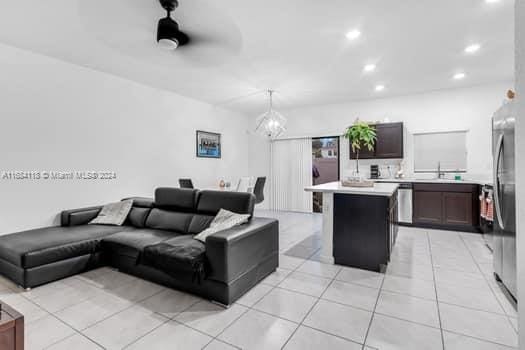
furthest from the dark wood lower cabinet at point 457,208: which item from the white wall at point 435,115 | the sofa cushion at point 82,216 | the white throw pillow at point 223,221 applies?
the sofa cushion at point 82,216

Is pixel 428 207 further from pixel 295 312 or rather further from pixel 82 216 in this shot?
pixel 82 216

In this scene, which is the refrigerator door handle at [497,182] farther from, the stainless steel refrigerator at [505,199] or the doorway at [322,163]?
the doorway at [322,163]

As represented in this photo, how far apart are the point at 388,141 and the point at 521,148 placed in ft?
15.4

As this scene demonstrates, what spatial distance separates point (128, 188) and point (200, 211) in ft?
6.59

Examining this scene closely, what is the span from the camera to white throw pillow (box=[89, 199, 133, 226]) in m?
3.72

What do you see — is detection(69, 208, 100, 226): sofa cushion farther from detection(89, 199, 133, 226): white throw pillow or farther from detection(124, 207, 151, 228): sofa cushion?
detection(124, 207, 151, 228): sofa cushion

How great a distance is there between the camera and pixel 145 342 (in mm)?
1805

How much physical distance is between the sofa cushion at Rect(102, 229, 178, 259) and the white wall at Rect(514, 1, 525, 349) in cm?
288

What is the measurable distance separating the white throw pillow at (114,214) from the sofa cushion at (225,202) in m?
1.29

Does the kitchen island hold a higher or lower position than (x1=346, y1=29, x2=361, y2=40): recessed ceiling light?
lower

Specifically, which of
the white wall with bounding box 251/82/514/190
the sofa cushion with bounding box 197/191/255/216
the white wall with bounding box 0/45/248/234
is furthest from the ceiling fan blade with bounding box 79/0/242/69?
the white wall with bounding box 251/82/514/190

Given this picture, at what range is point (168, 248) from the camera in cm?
251

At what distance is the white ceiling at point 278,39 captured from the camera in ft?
8.43

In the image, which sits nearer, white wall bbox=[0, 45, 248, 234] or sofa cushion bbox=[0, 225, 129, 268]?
sofa cushion bbox=[0, 225, 129, 268]
